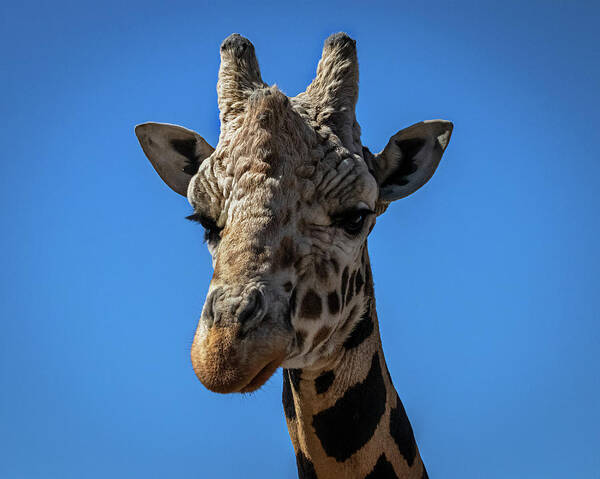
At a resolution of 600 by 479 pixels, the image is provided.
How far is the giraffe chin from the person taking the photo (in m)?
3.47

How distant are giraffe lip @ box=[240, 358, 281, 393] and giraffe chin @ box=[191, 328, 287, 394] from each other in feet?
0.38

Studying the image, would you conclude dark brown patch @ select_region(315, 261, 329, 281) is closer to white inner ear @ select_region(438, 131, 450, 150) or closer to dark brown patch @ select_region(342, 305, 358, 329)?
dark brown patch @ select_region(342, 305, 358, 329)

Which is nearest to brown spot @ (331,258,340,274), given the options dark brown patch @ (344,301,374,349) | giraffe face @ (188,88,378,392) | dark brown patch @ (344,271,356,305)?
giraffe face @ (188,88,378,392)

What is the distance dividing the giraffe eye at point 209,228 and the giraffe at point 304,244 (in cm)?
2

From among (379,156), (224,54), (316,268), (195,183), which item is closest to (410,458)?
(316,268)

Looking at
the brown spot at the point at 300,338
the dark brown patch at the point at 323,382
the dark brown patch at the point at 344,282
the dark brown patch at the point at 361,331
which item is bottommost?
the dark brown patch at the point at 323,382

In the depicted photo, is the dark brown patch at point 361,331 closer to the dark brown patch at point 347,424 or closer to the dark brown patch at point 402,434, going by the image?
the dark brown patch at point 347,424

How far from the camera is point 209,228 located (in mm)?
4629

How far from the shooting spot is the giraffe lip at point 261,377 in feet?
12.3

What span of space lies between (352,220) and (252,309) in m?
1.32

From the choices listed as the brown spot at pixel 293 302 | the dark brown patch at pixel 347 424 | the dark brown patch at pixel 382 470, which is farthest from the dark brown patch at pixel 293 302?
the dark brown patch at pixel 382 470

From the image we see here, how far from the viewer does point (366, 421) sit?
509 cm

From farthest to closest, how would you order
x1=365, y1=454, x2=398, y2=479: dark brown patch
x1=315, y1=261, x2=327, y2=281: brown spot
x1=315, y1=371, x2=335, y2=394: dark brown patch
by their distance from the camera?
x1=365, y1=454, x2=398, y2=479: dark brown patch < x1=315, y1=371, x2=335, y2=394: dark brown patch < x1=315, y1=261, x2=327, y2=281: brown spot

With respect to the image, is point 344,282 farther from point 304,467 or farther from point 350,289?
point 304,467
